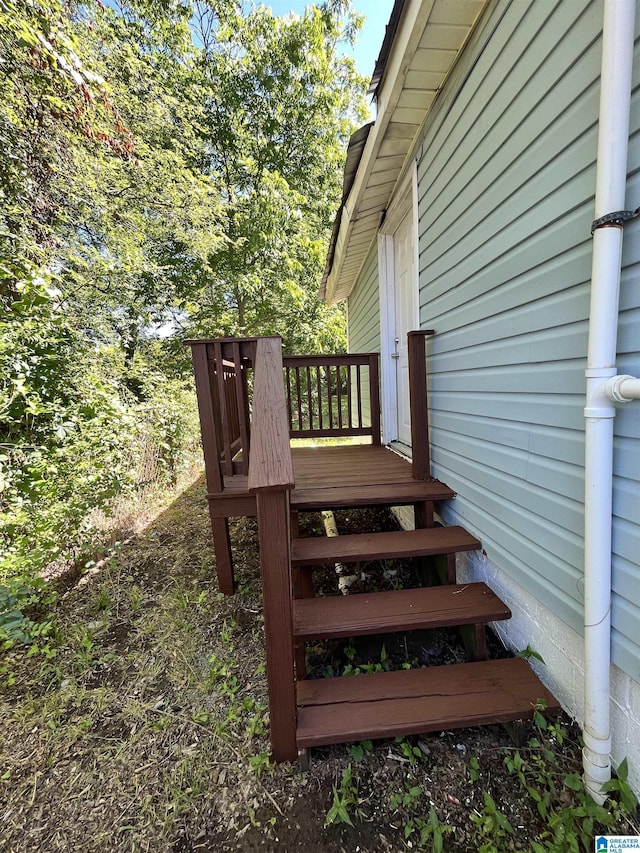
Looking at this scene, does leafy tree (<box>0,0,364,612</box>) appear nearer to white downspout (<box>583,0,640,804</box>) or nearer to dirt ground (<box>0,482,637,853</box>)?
dirt ground (<box>0,482,637,853</box>)

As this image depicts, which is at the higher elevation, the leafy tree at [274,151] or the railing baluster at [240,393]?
the leafy tree at [274,151]

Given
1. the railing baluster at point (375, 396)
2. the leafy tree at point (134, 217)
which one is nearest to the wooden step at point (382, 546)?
the leafy tree at point (134, 217)

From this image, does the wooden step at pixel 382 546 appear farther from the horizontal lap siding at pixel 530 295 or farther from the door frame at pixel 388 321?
the door frame at pixel 388 321

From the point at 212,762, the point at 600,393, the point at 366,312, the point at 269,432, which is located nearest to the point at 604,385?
the point at 600,393

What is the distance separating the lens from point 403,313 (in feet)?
11.3

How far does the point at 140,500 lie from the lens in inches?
164

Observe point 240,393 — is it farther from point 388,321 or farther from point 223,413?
point 388,321

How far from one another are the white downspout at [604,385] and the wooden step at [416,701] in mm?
250

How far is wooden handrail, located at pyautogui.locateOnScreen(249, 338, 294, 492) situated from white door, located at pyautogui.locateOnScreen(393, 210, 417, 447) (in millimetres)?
1734

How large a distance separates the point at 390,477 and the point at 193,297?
310 inches

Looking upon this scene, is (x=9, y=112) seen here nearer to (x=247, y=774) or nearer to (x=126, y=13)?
(x=247, y=774)

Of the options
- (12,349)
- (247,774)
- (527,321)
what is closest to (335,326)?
(12,349)

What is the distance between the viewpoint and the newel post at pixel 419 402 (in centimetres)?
236

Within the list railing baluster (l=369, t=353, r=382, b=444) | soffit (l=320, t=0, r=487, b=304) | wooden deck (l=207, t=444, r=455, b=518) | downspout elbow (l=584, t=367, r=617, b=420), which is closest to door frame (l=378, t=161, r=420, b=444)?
railing baluster (l=369, t=353, r=382, b=444)
